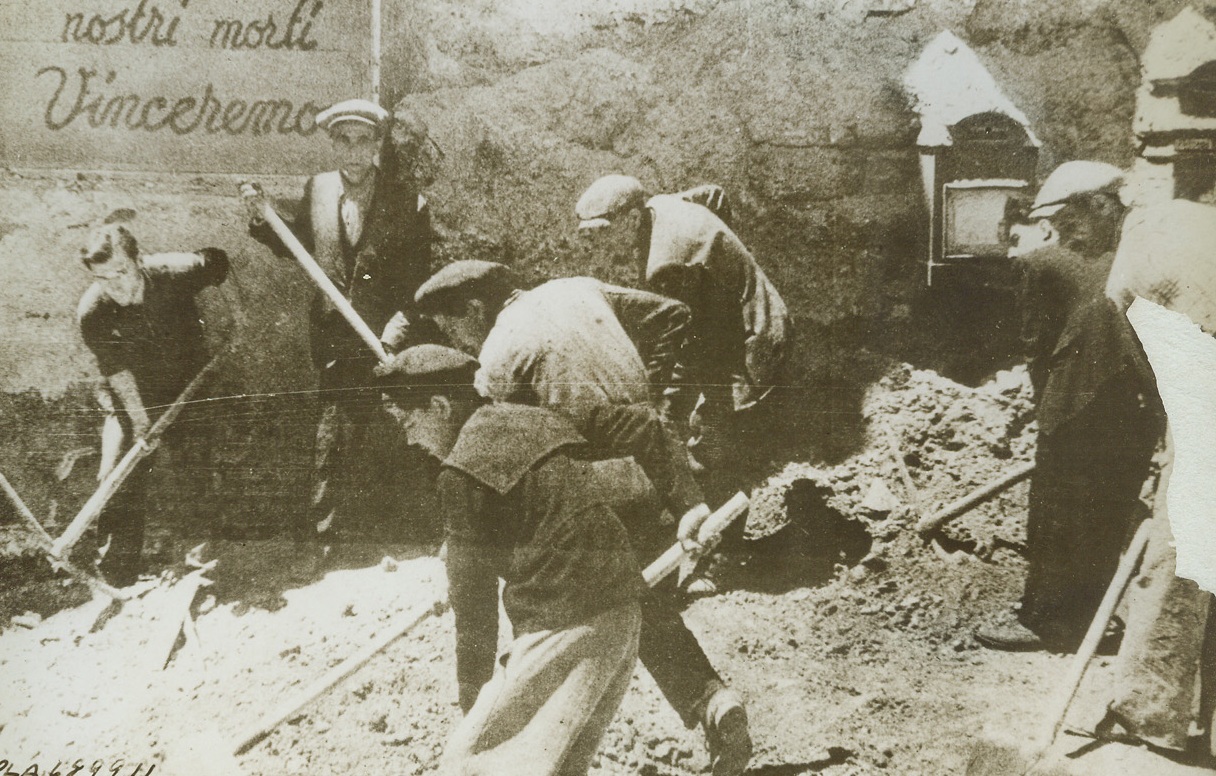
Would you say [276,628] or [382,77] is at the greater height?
[382,77]

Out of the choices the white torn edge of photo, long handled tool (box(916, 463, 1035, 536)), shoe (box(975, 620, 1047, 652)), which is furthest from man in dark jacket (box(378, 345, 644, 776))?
the white torn edge of photo

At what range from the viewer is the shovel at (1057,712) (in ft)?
9.51

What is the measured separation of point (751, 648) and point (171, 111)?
335 centimetres

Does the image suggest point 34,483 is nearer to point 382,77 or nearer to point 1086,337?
point 382,77

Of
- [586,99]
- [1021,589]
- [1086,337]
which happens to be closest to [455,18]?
[586,99]

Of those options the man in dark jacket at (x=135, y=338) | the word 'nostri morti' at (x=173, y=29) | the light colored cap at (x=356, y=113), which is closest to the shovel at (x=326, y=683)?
Result: the man in dark jacket at (x=135, y=338)

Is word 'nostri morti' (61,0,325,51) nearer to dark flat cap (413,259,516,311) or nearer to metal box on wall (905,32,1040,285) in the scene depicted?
dark flat cap (413,259,516,311)

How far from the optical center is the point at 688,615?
9.89 ft

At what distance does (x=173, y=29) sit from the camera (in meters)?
3.14

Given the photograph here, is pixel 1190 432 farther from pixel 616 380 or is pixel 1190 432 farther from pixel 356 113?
pixel 356 113

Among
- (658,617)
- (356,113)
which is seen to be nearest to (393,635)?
(658,617)

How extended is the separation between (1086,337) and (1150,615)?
116 centimetres

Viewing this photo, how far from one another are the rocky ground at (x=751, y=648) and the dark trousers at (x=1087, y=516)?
0.11 m

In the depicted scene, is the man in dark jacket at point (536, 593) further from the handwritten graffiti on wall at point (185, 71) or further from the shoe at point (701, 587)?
the handwritten graffiti on wall at point (185, 71)
